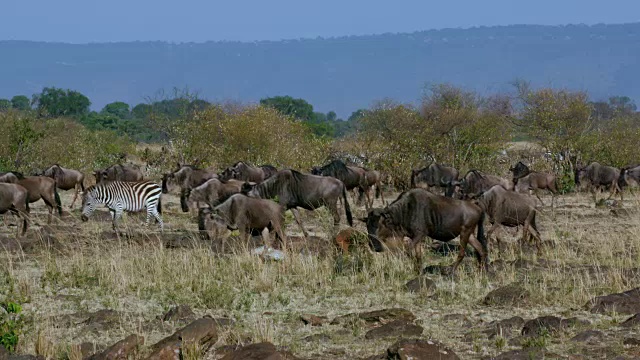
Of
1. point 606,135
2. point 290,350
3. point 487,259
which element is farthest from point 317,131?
point 290,350

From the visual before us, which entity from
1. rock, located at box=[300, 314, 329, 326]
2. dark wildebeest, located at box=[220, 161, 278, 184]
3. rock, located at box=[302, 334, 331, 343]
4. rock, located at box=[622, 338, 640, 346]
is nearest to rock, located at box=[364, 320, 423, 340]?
rock, located at box=[302, 334, 331, 343]

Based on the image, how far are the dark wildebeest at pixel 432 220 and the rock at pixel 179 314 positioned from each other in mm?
3251

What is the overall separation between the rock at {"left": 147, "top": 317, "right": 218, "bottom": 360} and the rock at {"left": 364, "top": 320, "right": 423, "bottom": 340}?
137 centimetres

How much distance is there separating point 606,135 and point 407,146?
777 cm

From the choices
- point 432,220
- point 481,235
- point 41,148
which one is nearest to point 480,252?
point 481,235

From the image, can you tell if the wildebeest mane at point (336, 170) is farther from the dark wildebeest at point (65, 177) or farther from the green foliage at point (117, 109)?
the green foliage at point (117, 109)

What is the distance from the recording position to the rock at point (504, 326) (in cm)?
846

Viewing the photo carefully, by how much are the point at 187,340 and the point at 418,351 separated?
1702mm

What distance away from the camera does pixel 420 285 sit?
1053 centimetres

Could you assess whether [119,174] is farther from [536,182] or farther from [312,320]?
[312,320]

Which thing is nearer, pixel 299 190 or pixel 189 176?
pixel 299 190

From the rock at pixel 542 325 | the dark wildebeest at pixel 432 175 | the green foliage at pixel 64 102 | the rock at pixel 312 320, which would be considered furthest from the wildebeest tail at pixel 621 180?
the green foliage at pixel 64 102

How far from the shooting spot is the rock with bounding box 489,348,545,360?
25.2 feet

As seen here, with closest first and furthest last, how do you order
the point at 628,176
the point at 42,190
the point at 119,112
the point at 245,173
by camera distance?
the point at 42,190
the point at 245,173
the point at 628,176
the point at 119,112
